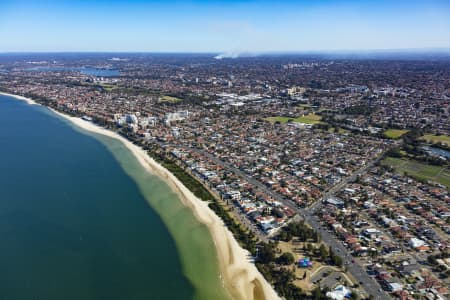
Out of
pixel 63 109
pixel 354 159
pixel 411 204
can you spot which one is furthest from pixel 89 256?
pixel 63 109

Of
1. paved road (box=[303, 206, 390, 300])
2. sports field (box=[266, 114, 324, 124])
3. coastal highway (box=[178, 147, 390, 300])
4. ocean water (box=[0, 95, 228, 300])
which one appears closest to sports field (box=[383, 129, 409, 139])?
coastal highway (box=[178, 147, 390, 300])

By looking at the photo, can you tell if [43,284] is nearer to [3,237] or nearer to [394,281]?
[3,237]

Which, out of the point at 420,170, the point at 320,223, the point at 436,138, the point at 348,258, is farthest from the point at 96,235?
the point at 436,138

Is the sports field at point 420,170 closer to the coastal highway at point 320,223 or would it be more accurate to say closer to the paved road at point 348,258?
the coastal highway at point 320,223

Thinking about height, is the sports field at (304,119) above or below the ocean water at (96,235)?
above

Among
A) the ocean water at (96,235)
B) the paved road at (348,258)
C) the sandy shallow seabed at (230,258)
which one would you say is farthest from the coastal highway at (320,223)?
the ocean water at (96,235)
